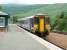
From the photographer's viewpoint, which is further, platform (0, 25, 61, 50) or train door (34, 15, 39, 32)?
train door (34, 15, 39, 32)

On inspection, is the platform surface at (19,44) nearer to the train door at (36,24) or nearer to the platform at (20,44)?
the platform at (20,44)

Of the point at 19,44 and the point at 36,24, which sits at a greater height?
the point at 19,44

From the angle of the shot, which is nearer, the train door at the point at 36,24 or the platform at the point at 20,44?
the platform at the point at 20,44

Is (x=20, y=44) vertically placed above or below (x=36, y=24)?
above

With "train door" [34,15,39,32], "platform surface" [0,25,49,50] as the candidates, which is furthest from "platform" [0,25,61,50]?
"train door" [34,15,39,32]

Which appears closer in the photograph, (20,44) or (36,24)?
(20,44)

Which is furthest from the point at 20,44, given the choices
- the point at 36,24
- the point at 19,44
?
the point at 36,24

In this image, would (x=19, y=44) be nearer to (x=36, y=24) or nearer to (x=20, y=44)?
(x=20, y=44)

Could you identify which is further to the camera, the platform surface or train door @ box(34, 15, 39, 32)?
train door @ box(34, 15, 39, 32)

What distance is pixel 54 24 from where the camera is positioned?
5878cm

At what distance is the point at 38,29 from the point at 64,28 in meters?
24.8

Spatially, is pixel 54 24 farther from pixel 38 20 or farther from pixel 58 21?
pixel 38 20

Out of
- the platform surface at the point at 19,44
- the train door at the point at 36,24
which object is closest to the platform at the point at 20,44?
the platform surface at the point at 19,44

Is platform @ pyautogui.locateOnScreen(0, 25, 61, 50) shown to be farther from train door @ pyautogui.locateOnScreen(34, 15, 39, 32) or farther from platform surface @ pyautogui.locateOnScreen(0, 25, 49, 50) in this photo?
train door @ pyautogui.locateOnScreen(34, 15, 39, 32)
